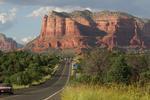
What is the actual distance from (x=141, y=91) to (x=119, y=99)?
2.77 feet

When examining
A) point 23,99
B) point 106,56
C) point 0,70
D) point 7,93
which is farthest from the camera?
point 0,70

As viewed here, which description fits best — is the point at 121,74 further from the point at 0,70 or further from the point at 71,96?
the point at 0,70

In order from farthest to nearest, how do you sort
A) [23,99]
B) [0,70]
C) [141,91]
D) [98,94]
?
[0,70] → [23,99] → [98,94] → [141,91]

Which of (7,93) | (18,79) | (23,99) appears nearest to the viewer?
(23,99)

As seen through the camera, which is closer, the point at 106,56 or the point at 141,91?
the point at 141,91

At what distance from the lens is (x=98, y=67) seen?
95.8 meters

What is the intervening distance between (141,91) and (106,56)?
85883 mm

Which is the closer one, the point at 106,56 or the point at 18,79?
the point at 18,79

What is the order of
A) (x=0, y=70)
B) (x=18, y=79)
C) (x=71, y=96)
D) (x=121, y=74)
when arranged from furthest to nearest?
(x=0, y=70) → (x=18, y=79) → (x=121, y=74) → (x=71, y=96)

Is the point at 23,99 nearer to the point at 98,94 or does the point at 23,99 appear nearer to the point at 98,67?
the point at 98,94

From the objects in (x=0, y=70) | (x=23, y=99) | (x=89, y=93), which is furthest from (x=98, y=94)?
(x=0, y=70)

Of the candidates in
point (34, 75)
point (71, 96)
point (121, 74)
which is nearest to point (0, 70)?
point (34, 75)

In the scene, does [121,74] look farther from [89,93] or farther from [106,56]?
[106,56]

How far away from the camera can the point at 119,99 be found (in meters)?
18.6
